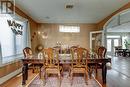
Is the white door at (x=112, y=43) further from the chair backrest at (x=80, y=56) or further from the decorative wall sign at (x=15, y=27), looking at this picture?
the chair backrest at (x=80, y=56)

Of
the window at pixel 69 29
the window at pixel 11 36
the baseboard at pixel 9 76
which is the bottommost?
the baseboard at pixel 9 76

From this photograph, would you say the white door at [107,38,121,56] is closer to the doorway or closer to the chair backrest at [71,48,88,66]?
the doorway

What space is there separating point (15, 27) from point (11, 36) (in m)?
0.51

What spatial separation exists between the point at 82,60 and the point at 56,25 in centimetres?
606

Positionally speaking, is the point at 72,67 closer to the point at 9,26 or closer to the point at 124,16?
the point at 9,26

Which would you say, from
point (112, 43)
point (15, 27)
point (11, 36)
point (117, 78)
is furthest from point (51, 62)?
point (112, 43)

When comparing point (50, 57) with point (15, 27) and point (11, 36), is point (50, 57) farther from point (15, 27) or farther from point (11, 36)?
point (15, 27)

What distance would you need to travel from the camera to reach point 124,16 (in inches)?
246

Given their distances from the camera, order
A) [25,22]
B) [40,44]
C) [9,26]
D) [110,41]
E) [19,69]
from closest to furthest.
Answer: [9,26] → [19,69] → [25,22] → [40,44] → [110,41]

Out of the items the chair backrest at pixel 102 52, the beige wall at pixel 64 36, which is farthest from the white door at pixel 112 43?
the chair backrest at pixel 102 52

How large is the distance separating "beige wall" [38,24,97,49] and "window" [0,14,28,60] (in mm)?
2692

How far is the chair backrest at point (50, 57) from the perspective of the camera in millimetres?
4195

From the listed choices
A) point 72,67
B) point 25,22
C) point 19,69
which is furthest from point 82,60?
point 25,22

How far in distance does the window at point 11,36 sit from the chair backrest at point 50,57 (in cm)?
154
